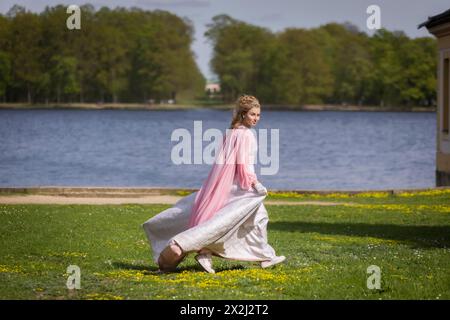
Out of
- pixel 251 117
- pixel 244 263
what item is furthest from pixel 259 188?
pixel 244 263

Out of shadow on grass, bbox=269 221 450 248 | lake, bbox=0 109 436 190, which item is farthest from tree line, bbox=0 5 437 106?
shadow on grass, bbox=269 221 450 248

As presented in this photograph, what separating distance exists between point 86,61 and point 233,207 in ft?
487

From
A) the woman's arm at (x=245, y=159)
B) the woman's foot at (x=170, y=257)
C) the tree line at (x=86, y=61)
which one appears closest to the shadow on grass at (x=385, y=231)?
the woman's arm at (x=245, y=159)

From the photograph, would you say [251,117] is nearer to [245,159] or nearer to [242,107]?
[242,107]

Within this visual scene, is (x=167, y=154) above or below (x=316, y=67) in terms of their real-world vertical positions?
below

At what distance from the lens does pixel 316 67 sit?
163875mm

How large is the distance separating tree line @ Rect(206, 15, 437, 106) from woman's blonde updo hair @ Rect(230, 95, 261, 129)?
5802 inches

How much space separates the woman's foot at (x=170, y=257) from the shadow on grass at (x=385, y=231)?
16.7 feet

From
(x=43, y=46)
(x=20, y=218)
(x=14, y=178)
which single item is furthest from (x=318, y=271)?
(x=43, y=46)

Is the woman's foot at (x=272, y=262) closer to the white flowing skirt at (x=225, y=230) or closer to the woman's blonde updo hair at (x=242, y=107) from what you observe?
the white flowing skirt at (x=225, y=230)

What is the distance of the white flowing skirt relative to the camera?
11789 millimetres

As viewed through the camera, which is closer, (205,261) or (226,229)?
(226,229)

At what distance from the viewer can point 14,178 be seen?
5109 cm

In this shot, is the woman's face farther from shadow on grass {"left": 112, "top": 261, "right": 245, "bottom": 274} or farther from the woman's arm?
shadow on grass {"left": 112, "top": 261, "right": 245, "bottom": 274}
